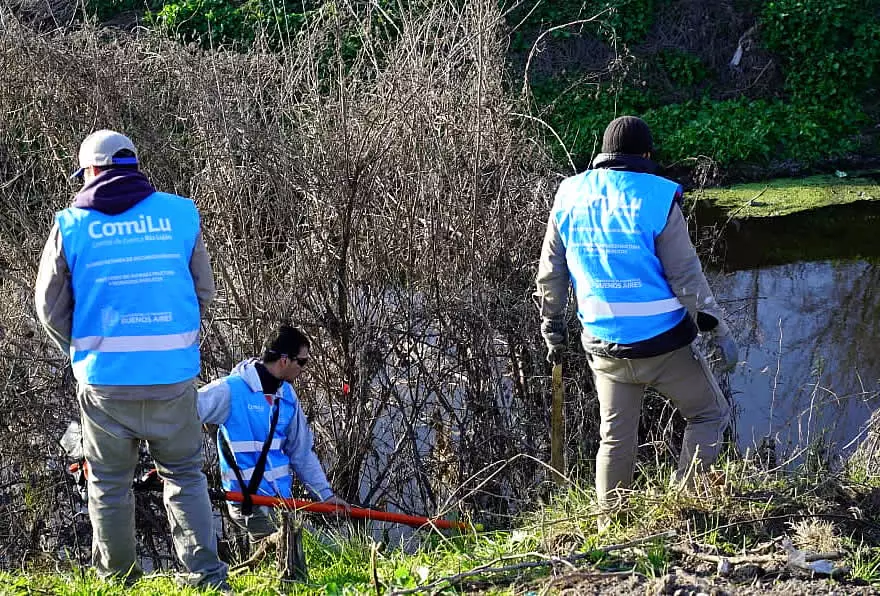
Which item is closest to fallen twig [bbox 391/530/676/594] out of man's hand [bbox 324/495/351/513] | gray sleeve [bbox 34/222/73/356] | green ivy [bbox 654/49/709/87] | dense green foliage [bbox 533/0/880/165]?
man's hand [bbox 324/495/351/513]

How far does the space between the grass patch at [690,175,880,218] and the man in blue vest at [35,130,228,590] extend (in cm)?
838

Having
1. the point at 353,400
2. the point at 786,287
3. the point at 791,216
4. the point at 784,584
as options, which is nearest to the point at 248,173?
the point at 353,400

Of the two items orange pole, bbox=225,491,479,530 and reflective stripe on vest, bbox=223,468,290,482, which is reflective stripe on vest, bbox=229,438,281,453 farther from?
orange pole, bbox=225,491,479,530

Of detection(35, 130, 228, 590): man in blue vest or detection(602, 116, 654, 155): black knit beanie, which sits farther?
detection(602, 116, 654, 155): black knit beanie

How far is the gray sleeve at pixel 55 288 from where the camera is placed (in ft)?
11.7

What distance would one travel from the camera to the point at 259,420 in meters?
4.33

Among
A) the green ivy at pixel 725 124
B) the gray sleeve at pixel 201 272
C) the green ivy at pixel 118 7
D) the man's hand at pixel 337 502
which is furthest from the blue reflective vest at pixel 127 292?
the green ivy at pixel 118 7

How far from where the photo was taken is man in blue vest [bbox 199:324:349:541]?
4305 millimetres

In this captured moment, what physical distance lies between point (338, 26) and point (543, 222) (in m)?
1.71

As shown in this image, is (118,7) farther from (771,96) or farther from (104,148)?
(104,148)

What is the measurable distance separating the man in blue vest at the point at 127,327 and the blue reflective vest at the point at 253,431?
522 millimetres

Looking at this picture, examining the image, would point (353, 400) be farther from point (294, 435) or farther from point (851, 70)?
point (851, 70)

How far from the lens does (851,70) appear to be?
13.9 metres

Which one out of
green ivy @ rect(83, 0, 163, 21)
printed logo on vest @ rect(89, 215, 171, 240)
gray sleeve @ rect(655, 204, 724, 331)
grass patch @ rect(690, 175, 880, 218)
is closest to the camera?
printed logo on vest @ rect(89, 215, 171, 240)
